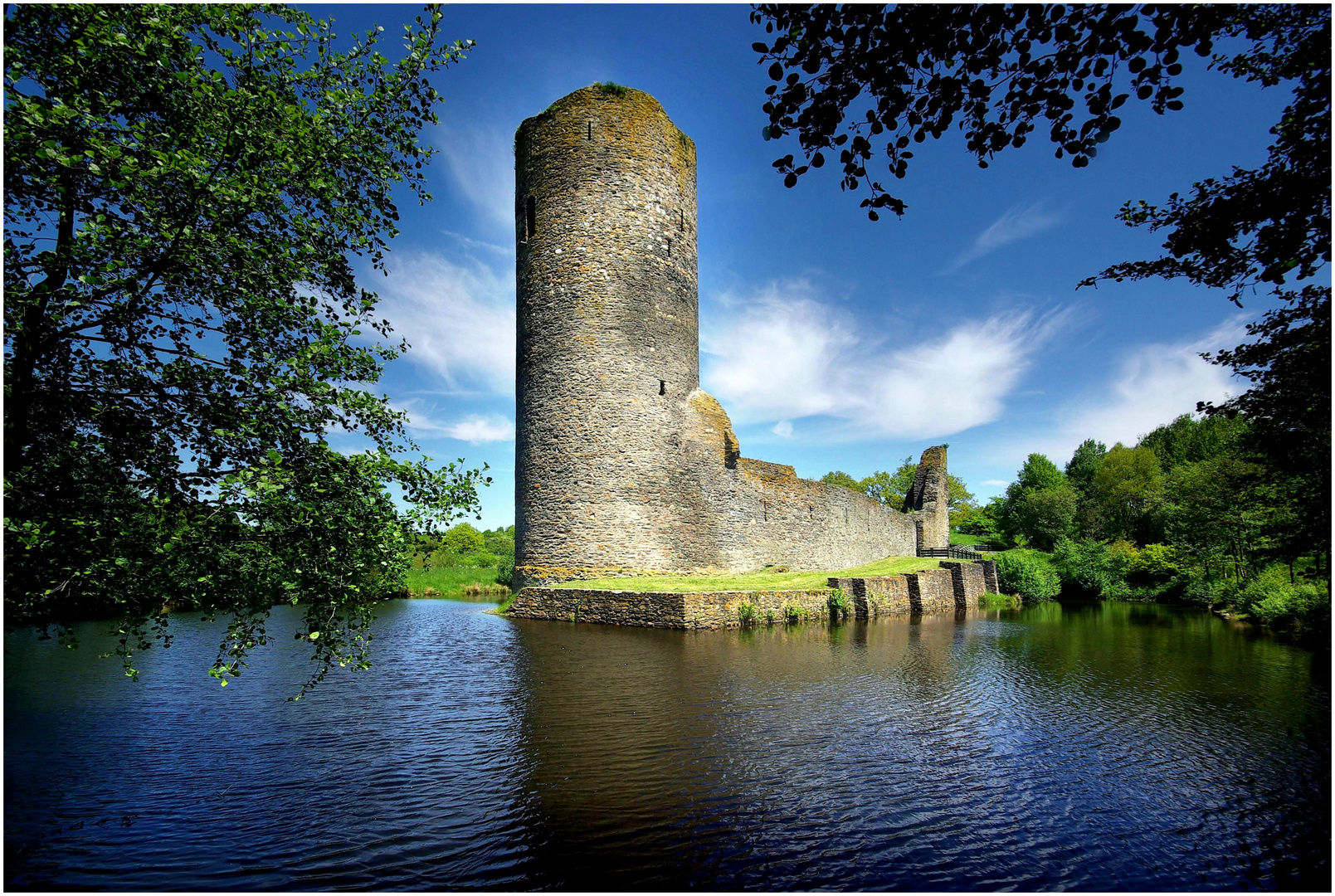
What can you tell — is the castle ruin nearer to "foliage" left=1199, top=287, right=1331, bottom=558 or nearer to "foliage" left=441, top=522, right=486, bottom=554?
"foliage" left=1199, top=287, right=1331, bottom=558

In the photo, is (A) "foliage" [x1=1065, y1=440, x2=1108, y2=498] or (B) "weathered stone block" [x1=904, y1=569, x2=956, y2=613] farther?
(A) "foliage" [x1=1065, y1=440, x2=1108, y2=498]

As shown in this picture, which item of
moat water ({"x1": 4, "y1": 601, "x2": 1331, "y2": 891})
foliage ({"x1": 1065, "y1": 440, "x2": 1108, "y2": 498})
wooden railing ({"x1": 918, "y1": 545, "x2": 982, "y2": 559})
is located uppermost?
foliage ({"x1": 1065, "y1": 440, "x2": 1108, "y2": 498})

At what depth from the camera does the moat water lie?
373 centimetres

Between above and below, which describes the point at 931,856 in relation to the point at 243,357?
below

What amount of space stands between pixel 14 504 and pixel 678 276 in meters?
16.1

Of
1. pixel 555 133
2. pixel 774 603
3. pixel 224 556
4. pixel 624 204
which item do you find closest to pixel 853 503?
pixel 774 603

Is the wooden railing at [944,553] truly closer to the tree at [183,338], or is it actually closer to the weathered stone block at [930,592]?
the weathered stone block at [930,592]

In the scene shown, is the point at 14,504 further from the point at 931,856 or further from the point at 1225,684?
the point at 1225,684

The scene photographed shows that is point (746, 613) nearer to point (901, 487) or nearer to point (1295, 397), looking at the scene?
point (1295, 397)

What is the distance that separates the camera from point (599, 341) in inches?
653

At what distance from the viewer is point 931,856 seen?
12.7ft

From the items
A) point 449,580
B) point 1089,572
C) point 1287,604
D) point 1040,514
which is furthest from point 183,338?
point 1040,514

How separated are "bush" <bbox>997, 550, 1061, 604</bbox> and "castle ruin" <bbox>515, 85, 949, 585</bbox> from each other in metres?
13.1

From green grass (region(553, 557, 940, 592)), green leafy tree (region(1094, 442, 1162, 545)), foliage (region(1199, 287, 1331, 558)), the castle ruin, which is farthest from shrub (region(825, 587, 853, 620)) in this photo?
green leafy tree (region(1094, 442, 1162, 545))
